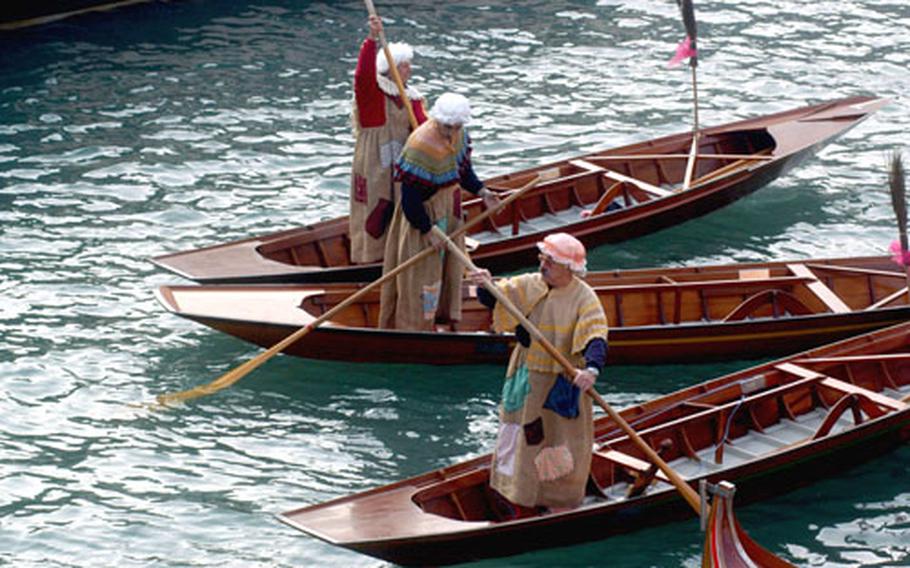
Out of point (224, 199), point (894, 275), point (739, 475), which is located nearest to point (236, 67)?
point (224, 199)

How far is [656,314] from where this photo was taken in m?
12.9

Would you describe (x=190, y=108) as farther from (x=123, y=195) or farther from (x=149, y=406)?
(x=149, y=406)

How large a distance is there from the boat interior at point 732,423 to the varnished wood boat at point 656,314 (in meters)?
0.80

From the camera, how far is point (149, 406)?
11930 millimetres

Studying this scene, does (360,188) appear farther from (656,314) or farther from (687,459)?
(687,459)

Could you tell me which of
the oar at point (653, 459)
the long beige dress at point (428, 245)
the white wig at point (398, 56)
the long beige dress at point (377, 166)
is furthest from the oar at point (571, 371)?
the long beige dress at point (377, 166)

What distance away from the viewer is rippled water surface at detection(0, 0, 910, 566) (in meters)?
10.5

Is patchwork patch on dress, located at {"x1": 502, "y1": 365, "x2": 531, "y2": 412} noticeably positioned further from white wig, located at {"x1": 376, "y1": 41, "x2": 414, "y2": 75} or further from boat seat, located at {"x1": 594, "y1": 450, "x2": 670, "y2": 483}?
white wig, located at {"x1": 376, "y1": 41, "x2": 414, "y2": 75}

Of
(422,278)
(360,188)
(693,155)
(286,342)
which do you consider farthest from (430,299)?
(693,155)

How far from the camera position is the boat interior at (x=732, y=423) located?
9828 mm

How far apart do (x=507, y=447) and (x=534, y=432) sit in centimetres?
24

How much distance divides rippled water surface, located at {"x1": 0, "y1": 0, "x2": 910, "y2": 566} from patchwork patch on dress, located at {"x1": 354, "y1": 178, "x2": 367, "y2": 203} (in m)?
1.48

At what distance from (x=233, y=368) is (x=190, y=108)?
674 cm

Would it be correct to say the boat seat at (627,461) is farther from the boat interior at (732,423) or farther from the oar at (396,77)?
the oar at (396,77)
